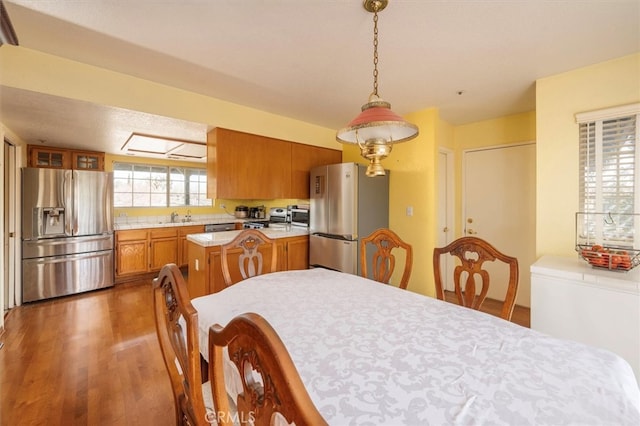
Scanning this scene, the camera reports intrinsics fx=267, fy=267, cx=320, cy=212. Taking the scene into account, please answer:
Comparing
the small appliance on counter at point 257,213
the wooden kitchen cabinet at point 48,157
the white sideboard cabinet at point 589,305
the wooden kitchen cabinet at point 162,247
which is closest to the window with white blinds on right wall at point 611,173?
the white sideboard cabinet at point 589,305

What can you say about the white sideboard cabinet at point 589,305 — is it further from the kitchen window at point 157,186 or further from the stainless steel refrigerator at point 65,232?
the kitchen window at point 157,186

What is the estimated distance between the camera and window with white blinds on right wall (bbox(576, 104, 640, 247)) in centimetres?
190

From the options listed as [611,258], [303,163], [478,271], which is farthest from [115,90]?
[611,258]

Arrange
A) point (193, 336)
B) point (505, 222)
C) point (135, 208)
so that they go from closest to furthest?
point (193, 336) < point (505, 222) < point (135, 208)

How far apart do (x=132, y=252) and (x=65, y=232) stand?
2.73ft

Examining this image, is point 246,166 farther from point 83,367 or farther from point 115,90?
point 83,367

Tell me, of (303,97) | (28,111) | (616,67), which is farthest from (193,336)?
(616,67)

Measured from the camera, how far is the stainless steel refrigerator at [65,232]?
329 centimetres

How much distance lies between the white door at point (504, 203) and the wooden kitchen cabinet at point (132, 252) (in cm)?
476

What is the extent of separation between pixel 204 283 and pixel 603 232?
11.1 ft

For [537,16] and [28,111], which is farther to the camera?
[28,111]

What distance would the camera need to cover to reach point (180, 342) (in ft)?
2.86

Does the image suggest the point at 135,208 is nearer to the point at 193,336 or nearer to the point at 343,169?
the point at 343,169

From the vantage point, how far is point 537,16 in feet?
4.99
